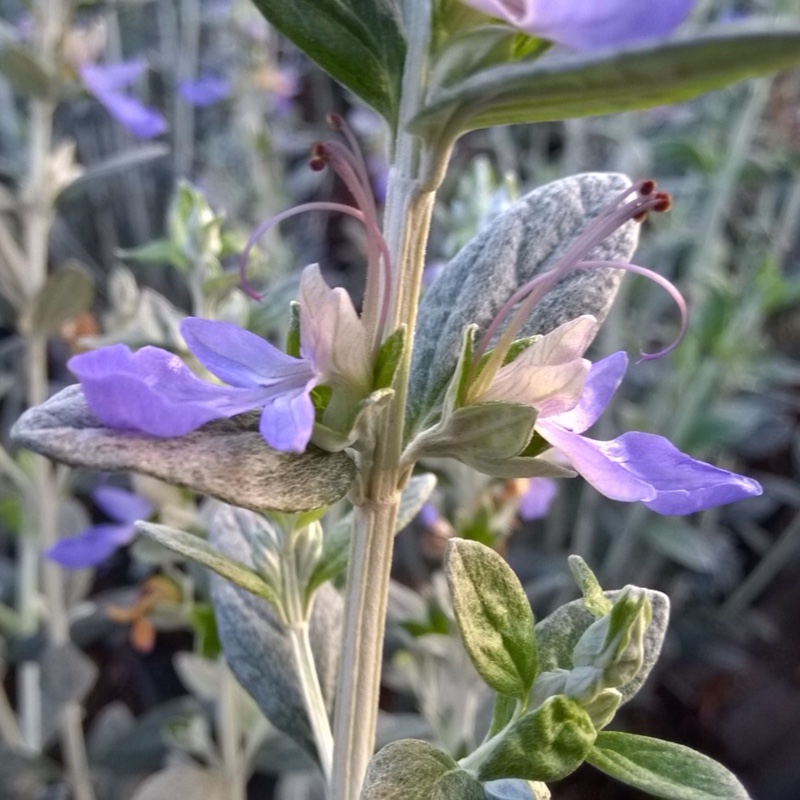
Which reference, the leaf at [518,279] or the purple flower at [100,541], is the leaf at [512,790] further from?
the purple flower at [100,541]

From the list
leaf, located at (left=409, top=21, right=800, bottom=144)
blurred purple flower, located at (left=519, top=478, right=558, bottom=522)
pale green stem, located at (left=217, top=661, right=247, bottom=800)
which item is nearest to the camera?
leaf, located at (left=409, top=21, right=800, bottom=144)

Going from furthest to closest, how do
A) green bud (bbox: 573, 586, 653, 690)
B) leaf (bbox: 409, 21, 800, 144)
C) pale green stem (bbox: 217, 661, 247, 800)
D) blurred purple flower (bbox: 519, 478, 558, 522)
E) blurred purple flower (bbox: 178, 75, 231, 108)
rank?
1. blurred purple flower (bbox: 178, 75, 231, 108)
2. blurred purple flower (bbox: 519, 478, 558, 522)
3. pale green stem (bbox: 217, 661, 247, 800)
4. green bud (bbox: 573, 586, 653, 690)
5. leaf (bbox: 409, 21, 800, 144)

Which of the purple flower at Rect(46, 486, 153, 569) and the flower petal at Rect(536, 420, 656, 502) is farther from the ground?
the flower petal at Rect(536, 420, 656, 502)

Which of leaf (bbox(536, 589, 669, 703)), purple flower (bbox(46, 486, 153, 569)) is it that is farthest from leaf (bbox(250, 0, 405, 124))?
purple flower (bbox(46, 486, 153, 569))

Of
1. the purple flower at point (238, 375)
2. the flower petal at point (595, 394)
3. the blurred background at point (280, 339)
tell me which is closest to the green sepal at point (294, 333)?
the purple flower at point (238, 375)

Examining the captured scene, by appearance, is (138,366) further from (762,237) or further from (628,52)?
(762,237)

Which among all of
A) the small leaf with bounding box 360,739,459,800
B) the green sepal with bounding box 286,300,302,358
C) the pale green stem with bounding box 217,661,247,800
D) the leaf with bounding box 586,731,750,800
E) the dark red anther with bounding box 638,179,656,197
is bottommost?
the pale green stem with bounding box 217,661,247,800

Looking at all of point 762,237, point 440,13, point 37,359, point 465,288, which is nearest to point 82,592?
point 37,359

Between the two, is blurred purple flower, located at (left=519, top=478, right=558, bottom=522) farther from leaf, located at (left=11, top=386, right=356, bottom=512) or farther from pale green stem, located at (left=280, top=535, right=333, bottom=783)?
leaf, located at (left=11, top=386, right=356, bottom=512)
